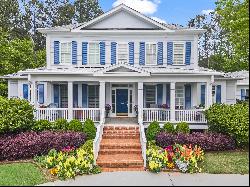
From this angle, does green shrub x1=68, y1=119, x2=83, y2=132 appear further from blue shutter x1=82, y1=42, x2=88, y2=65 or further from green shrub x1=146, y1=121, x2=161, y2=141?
blue shutter x1=82, y1=42, x2=88, y2=65

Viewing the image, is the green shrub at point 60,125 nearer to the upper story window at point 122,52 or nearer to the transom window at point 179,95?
the upper story window at point 122,52

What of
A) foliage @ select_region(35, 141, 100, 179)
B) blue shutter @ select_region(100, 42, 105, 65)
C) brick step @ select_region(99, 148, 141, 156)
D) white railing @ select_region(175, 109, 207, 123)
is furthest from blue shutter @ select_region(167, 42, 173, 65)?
foliage @ select_region(35, 141, 100, 179)

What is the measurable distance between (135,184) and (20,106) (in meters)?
8.39

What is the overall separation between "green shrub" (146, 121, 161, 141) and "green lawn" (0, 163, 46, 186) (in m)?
6.16

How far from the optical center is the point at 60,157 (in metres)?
14.6

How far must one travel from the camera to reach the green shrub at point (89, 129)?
1909 centimetres

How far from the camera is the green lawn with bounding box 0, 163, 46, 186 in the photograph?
1266cm

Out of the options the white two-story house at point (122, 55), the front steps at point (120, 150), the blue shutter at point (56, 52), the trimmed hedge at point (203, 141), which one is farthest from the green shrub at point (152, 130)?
the blue shutter at point (56, 52)

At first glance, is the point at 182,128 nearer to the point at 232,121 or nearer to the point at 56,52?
the point at 232,121

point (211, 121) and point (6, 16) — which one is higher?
point (6, 16)

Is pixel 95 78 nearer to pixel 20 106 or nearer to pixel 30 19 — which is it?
pixel 20 106

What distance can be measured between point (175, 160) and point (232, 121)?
4156 millimetres

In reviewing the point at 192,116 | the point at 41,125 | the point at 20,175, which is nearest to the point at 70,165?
the point at 20,175

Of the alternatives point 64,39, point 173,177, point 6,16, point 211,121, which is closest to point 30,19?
point 6,16
